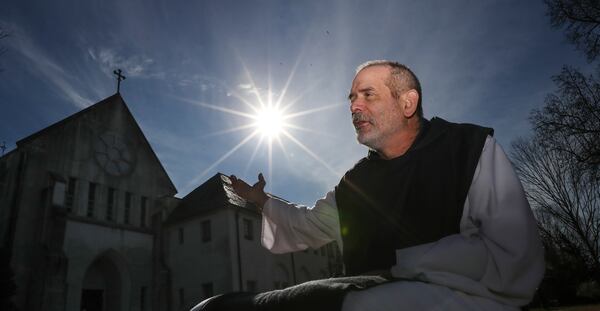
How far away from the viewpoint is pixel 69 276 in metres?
18.5

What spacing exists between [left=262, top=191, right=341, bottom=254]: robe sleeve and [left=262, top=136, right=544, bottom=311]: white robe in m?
0.95

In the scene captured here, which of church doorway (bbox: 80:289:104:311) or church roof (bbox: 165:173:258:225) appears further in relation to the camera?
church roof (bbox: 165:173:258:225)

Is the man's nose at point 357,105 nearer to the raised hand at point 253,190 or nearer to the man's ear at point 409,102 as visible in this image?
the man's ear at point 409,102

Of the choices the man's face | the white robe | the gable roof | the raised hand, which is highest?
the gable roof

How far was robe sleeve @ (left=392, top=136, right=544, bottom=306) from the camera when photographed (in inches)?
58.1

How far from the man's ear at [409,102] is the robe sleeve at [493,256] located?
80 centimetres

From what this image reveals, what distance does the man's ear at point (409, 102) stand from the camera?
7.64 feet

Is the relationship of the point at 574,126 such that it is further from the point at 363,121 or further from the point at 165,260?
the point at 165,260

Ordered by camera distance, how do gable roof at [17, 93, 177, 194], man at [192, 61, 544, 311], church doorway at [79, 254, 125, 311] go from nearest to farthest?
man at [192, 61, 544, 311], gable roof at [17, 93, 177, 194], church doorway at [79, 254, 125, 311]

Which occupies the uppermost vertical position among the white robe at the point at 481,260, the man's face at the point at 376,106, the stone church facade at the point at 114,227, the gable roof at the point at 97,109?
the gable roof at the point at 97,109

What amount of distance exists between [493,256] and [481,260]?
0.07 m

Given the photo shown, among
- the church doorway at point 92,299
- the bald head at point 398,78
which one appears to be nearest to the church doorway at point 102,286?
the church doorway at point 92,299

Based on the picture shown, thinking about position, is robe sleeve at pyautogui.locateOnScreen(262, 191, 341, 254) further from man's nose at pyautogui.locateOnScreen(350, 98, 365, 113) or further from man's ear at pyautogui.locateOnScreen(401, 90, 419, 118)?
man's ear at pyautogui.locateOnScreen(401, 90, 419, 118)

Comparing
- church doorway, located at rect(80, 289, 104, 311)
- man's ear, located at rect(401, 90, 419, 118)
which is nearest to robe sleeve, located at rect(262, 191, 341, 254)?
man's ear, located at rect(401, 90, 419, 118)
